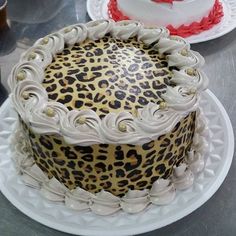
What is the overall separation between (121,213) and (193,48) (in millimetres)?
907

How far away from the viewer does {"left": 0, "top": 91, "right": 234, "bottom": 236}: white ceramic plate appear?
1310 mm

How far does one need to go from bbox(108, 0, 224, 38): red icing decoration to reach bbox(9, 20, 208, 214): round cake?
54 cm

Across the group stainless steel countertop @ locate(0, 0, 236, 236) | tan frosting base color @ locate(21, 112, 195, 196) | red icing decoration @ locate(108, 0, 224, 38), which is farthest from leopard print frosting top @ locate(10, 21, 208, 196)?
red icing decoration @ locate(108, 0, 224, 38)

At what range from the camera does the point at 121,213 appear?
1.37 meters

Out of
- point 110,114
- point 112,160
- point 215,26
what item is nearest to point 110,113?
point 110,114

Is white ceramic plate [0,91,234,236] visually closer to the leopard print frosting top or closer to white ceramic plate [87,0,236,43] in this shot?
the leopard print frosting top

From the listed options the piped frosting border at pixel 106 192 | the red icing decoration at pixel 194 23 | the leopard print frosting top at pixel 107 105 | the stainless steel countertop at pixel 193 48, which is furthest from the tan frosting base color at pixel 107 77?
the red icing decoration at pixel 194 23

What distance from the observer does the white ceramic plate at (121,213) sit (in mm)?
1310

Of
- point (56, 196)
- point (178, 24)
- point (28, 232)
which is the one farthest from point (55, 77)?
point (178, 24)

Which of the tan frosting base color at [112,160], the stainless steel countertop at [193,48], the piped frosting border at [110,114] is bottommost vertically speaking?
the stainless steel countertop at [193,48]

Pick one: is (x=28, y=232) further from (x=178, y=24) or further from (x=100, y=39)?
(x=178, y=24)

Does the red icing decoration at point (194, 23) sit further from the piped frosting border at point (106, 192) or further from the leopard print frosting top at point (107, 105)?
the piped frosting border at point (106, 192)

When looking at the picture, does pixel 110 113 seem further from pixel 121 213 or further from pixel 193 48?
pixel 193 48

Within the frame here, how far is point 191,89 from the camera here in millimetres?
1353
